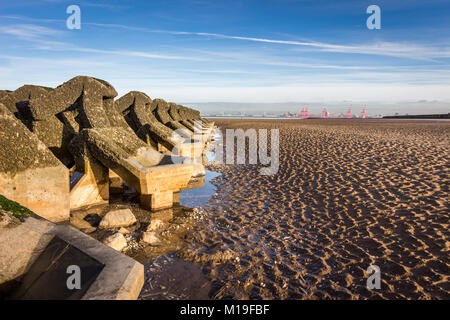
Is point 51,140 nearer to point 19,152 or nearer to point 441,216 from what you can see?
point 19,152

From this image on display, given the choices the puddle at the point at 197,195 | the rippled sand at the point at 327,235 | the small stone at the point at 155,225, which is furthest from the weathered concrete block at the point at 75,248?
the puddle at the point at 197,195

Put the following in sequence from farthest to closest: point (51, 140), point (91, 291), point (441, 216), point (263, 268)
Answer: point (51, 140) < point (441, 216) < point (263, 268) < point (91, 291)

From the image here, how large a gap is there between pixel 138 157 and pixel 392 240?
244 inches

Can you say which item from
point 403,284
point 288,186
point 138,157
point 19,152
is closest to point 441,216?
point 403,284

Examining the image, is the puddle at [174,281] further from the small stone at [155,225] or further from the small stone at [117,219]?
→ the small stone at [117,219]

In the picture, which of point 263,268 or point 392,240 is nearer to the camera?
point 263,268

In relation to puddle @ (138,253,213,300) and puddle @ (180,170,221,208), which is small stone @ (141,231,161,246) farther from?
puddle @ (180,170,221,208)

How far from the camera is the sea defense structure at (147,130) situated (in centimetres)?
1233

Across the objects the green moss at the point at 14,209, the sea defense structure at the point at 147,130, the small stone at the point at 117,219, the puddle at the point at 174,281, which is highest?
the sea defense structure at the point at 147,130

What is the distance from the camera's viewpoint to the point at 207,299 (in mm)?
3619

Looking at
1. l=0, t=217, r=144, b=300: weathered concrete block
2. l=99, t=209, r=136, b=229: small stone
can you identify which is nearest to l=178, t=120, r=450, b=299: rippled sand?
l=0, t=217, r=144, b=300: weathered concrete block

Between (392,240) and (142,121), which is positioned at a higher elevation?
(142,121)

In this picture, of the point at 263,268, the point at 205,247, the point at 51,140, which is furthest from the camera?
the point at 51,140

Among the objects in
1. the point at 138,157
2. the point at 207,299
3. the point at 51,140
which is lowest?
the point at 207,299
